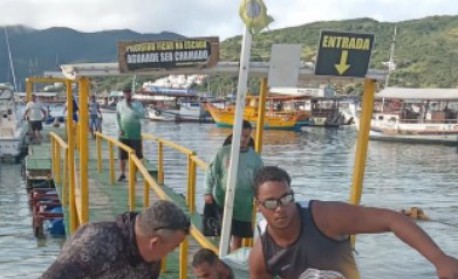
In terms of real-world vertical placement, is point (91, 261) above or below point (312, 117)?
above

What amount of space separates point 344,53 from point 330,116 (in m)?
64.1

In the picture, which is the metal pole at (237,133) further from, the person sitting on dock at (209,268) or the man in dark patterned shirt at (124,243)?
the man in dark patterned shirt at (124,243)

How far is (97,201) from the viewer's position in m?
11.5

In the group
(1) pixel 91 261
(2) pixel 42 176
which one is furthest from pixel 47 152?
(1) pixel 91 261

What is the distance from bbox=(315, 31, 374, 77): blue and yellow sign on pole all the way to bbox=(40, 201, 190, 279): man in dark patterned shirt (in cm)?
269

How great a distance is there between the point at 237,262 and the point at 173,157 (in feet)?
92.1

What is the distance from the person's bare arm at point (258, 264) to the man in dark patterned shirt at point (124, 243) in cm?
54

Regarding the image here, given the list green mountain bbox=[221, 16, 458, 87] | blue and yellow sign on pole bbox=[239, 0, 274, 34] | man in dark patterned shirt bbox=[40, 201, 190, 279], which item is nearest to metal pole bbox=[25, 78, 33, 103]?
blue and yellow sign on pole bbox=[239, 0, 274, 34]

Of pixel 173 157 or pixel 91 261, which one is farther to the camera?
pixel 173 157

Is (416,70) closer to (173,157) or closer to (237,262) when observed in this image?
(173,157)

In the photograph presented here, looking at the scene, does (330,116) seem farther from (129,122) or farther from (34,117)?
(129,122)

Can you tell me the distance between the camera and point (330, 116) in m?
69.4

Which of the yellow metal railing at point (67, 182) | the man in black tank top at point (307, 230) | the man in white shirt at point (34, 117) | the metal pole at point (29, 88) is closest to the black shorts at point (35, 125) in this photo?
the man in white shirt at point (34, 117)

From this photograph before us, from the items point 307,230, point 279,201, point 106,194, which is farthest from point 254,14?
point 106,194
